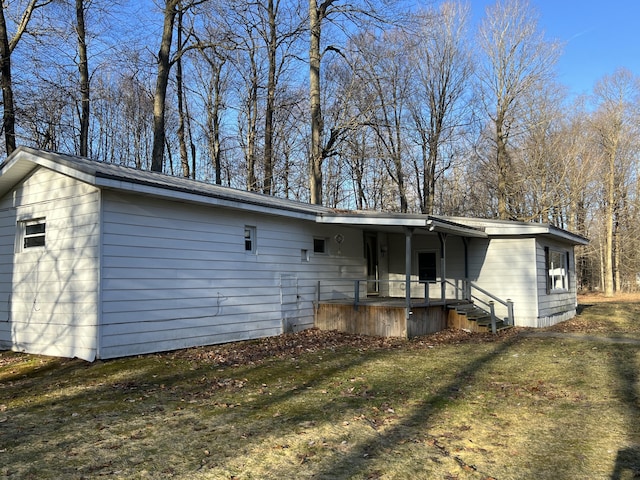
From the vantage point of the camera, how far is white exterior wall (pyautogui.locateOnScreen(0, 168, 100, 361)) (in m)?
8.44

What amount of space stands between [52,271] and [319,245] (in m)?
6.79

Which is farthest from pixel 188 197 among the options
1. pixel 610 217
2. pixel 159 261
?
pixel 610 217

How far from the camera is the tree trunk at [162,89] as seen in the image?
16688 millimetres

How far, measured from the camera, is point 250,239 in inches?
452

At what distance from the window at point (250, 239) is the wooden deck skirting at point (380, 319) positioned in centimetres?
287

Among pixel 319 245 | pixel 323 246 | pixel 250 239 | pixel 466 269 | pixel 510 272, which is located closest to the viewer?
pixel 250 239

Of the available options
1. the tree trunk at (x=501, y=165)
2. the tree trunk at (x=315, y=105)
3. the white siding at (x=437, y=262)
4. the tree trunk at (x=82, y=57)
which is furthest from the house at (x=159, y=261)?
the tree trunk at (x=501, y=165)

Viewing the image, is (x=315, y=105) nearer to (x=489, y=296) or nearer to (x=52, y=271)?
(x=489, y=296)

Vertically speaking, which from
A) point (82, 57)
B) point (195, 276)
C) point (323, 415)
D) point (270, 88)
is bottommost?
point (323, 415)

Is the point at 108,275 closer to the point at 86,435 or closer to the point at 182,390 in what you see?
the point at 182,390

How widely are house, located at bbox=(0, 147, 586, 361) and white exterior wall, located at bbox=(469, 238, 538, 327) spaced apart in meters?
0.06

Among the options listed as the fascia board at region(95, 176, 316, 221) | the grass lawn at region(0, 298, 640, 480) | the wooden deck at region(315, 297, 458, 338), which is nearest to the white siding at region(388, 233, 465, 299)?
the wooden deck at region(315, 297, 458, 338)

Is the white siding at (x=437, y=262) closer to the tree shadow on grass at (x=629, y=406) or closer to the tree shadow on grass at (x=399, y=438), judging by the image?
the tree shadow on grass at (x=629, y=406)

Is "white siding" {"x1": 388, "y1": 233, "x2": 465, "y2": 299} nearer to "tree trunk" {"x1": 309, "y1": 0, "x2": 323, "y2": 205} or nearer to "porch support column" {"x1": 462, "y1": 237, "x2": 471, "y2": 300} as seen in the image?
"porch support column" {"x1": 462, "y1": 237, "x2": 471, "y2": 300}
